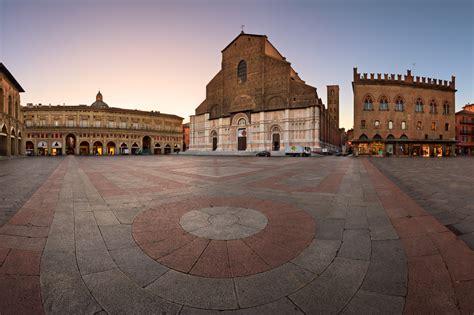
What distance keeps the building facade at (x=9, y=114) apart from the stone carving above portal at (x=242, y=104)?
38.0 m

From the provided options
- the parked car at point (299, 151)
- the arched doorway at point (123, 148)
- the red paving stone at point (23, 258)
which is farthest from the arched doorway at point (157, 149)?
the red paving stone at point (23, 258)

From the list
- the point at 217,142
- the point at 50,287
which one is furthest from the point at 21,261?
the point at 217,142

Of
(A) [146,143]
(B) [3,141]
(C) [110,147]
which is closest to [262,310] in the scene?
(B) [3,141]

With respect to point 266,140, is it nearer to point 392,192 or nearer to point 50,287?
point 392,192

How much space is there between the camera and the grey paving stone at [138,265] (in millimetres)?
2178

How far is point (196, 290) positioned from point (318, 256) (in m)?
1.48

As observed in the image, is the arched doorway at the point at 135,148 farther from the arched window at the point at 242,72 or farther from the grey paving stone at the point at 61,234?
the grey paving stone at the point at 61,234

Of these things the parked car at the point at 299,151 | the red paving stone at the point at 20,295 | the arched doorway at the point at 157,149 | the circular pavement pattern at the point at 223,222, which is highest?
the arched doorway at the point at 157,149

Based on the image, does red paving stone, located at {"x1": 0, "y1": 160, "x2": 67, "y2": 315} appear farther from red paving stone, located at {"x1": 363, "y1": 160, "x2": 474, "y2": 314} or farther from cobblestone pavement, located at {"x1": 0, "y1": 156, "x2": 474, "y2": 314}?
red paving stone, located at {"x1": 363, "y1": 160, "x2": 474, "y2": 314}

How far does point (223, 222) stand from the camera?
3688 mm

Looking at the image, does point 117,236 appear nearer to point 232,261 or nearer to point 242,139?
point 232,261

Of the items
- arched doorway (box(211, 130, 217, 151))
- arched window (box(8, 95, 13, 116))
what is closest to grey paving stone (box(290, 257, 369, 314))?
arched window (box(8, 95, 13, 116))

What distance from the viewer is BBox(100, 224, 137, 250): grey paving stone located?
288 centimetres

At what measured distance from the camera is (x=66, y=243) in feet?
9.62
